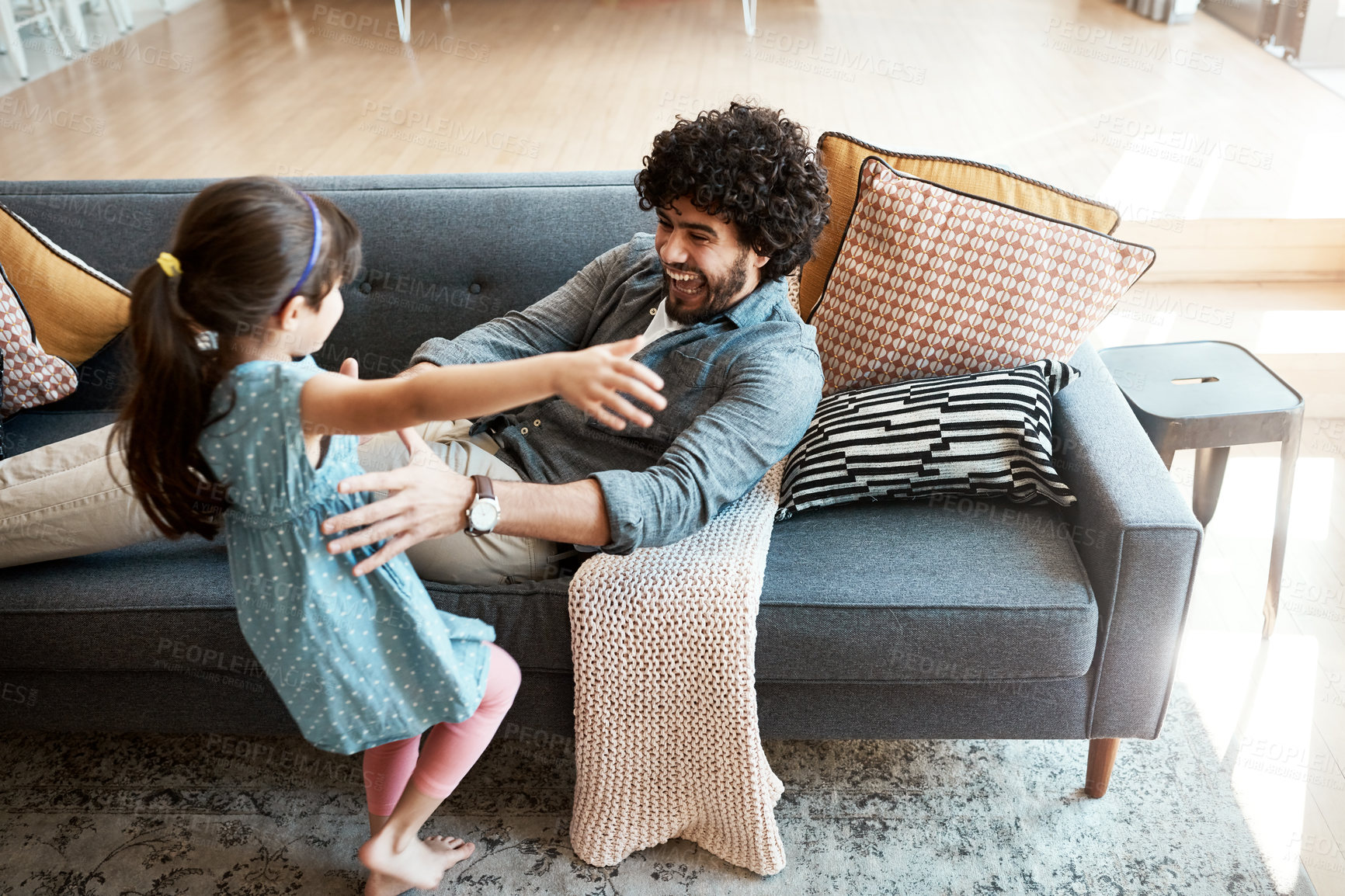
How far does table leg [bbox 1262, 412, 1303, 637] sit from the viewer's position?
1.90m

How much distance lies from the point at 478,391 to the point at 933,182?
112 centimetres

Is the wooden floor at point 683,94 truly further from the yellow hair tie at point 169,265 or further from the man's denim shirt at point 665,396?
the yellow hair tie at point 169,265

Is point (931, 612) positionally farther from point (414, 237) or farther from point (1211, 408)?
point (414, 237)

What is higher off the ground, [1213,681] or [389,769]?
[389,769]

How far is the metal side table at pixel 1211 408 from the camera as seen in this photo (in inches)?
73.1

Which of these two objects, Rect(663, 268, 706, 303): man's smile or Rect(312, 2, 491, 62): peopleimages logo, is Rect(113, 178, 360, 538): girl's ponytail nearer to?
Rect(663, 268, 706, 303): man's smile

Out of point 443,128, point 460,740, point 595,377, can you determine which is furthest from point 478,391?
point 443,128

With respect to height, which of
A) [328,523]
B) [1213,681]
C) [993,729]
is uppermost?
[328,523]

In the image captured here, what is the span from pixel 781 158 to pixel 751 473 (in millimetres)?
481

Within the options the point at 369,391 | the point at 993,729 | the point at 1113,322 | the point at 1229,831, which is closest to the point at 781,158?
the point at 369,391

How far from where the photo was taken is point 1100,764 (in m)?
1.71

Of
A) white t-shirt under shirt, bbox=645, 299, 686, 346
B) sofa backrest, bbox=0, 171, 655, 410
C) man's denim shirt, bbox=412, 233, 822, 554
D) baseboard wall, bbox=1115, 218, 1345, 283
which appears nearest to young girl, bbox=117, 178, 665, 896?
man's denim shirt, bbox=412, 233, 822, 554

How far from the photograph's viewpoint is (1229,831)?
1.66m

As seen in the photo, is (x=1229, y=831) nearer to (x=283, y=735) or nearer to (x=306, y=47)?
(x=283, y=735)
